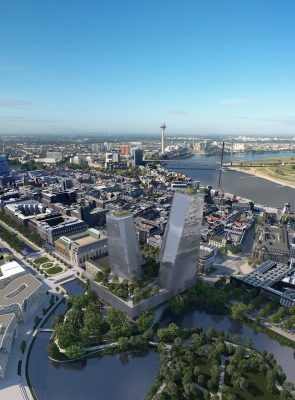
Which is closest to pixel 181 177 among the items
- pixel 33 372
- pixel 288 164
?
pixel 288 164

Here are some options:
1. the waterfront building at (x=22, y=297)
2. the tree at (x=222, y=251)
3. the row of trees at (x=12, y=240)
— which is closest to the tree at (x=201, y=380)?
the waterfront building at (x=22, y=297)

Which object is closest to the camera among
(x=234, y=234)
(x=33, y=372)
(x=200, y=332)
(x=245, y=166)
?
(x=33, y=372)

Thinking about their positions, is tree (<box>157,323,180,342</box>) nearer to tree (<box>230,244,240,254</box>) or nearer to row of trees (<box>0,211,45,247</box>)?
tree (<box>230,244,240,254</box>)

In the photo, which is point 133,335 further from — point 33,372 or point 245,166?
point 245,166

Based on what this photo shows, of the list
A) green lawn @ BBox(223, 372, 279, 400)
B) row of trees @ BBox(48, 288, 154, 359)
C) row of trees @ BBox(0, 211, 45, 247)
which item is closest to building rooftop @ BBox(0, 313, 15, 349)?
row of trees @ BBox(48, 288, 154, 359)

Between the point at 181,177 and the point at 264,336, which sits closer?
the point at 264,336

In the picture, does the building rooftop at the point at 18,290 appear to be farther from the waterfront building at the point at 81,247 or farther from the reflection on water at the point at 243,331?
the reflection on water at the point at 243,331

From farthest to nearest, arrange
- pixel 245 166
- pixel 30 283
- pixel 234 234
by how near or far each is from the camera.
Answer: pixel 245 166 → pixel 234 234 → pixel 30 283
